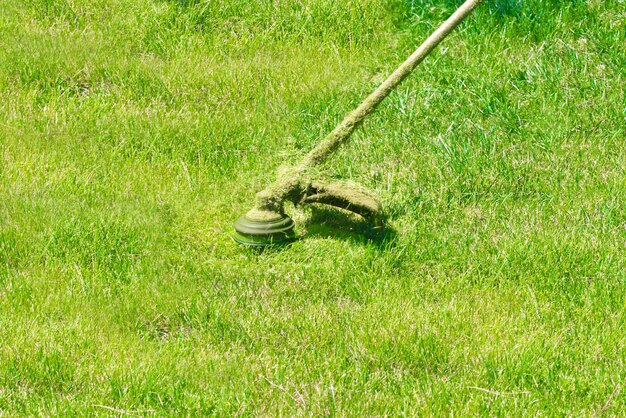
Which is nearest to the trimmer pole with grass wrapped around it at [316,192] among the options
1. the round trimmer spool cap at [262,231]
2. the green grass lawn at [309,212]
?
the round trimmer spool cap at [262,231]

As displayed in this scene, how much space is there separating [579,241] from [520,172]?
2.21 feet

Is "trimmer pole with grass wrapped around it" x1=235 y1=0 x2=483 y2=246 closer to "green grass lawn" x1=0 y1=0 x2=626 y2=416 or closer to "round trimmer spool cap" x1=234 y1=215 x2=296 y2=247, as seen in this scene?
"round trimmer spool cap" x1=234 y1=215 x2=296 y2=247

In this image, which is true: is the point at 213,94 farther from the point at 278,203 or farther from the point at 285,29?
the point at 278,203

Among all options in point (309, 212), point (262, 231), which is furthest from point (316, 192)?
point (262, 231)

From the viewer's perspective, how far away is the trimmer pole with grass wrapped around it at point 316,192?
4.89m

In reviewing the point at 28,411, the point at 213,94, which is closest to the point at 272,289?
the point at 28,411

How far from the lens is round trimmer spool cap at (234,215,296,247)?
486cm

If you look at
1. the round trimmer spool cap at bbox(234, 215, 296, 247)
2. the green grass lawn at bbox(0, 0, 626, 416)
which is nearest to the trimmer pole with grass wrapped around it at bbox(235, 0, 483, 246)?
the round trimmer spool cap at bbox(234, 215, 296, 247)

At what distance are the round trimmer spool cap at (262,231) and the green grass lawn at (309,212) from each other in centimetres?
7

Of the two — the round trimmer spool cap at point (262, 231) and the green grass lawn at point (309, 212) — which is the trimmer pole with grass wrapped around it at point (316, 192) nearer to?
the round trimmer spool cap at point (262, 231)

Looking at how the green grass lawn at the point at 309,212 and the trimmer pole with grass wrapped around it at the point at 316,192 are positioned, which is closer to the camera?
the green grass lawn at the point at 309,212

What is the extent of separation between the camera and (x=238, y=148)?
5.70m

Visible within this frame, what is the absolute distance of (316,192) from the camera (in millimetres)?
4988

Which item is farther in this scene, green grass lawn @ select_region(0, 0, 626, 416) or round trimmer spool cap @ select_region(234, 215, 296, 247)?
round trimmer spool cap @ select_region(234, 215, 296, 247)
